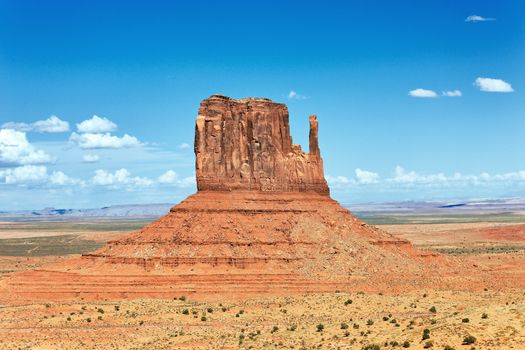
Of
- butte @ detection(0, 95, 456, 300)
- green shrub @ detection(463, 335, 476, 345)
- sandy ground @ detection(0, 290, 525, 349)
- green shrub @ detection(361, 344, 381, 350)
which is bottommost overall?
sandy ground @ detection(0, 290, 525, 349)

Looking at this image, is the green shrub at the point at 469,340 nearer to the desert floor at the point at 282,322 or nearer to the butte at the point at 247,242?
the desert floor at the point at 282,322

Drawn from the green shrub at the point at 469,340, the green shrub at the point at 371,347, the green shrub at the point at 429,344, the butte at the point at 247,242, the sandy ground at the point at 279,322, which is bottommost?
the sandy ground at the point at 279,322

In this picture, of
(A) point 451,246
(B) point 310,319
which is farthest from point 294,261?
(A) point 451,246

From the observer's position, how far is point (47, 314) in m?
79.4

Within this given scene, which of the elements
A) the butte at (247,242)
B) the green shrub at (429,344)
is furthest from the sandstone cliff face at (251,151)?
the green shrub at (429,344)

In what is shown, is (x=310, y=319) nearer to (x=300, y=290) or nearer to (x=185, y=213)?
(x=300, y=290)

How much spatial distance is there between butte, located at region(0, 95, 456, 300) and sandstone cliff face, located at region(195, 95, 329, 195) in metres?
0.11

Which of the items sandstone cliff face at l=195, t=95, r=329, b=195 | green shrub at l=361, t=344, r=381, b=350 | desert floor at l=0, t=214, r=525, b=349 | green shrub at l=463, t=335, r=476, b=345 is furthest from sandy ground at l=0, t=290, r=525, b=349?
sandstone cliff face at l=195, t=95, r=329, b=195

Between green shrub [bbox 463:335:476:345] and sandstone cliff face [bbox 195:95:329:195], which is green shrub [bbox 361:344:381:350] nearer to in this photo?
green shrub [bbox 463:335:476:345]

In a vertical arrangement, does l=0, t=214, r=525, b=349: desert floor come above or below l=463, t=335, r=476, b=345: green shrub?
below

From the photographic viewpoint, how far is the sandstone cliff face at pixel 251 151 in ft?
332

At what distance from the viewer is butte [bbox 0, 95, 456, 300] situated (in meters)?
89.8

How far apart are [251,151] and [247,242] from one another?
12828 millimetres

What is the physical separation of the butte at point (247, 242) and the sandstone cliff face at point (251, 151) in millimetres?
113
